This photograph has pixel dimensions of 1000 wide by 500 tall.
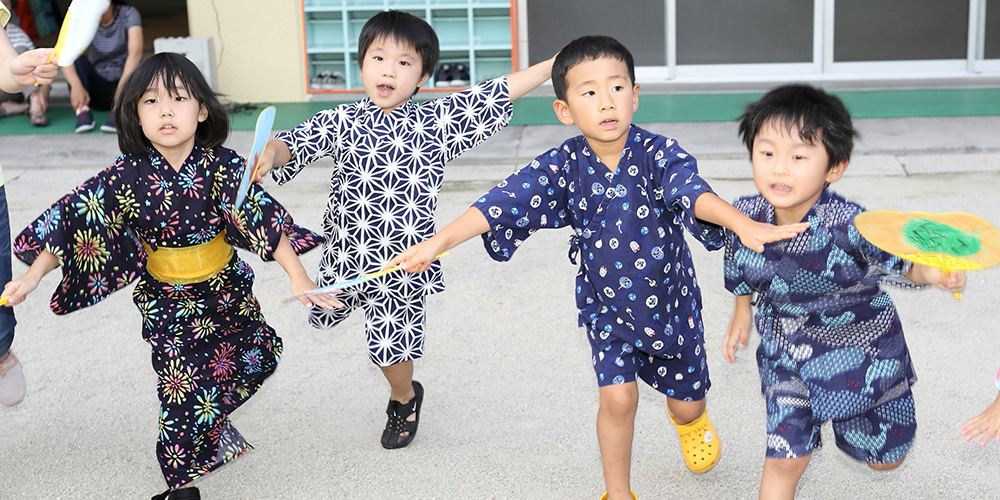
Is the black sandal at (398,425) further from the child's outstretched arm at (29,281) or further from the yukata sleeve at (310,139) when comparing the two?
the child's outstretched arm at (29,281)

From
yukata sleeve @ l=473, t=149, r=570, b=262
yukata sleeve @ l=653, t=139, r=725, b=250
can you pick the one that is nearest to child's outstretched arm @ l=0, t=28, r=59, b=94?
yukata sleeve @ l=473, t=149, r=570, b=262

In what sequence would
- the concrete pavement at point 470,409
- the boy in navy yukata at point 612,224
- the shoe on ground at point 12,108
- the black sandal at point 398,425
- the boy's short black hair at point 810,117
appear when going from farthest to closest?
the shoe on ground at point 12,108
the black sandal at point 398,425
the concrete pavement at point 470,409
the boy in navy yukata at point 612,224
the boy's short black hair at point 810,117

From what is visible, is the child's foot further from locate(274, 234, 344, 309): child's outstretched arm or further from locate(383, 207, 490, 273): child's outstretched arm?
locate(383, 207, 490, 273): child's outstretched arm

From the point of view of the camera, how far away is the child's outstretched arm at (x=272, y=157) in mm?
3021

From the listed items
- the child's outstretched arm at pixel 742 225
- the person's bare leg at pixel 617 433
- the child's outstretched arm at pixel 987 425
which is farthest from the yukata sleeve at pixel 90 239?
the child's outstretched arm at pixel 987 425

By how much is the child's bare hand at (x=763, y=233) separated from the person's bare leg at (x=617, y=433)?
0.61 meters

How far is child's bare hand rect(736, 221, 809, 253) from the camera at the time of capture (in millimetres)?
2355

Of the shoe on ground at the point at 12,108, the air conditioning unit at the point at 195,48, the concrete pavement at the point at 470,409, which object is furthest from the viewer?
the shoe on ground at the point at 12,108

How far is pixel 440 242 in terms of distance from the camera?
2744 mm

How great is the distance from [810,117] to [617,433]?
97cm

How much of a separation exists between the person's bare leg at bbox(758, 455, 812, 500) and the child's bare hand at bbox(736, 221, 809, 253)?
1.83 feet

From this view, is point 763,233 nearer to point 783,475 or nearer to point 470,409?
point 783,475

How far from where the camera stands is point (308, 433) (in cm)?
360

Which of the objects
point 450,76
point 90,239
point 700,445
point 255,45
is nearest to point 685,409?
point 700,445
